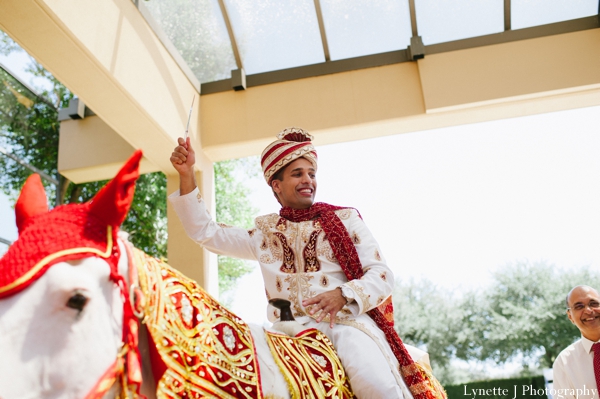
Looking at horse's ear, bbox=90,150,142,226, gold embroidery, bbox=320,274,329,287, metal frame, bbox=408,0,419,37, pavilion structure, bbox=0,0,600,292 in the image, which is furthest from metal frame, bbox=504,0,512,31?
horse's ear, bbox=90,150,142,226

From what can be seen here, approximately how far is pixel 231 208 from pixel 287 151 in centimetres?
893

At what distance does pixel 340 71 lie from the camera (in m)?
5.87

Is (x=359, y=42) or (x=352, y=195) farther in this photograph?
(x=352, y=195)

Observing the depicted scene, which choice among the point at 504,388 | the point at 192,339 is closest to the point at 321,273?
the point at 192,339

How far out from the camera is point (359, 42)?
19.4 feet

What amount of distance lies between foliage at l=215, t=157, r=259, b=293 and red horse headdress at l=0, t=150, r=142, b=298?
9.88 metres

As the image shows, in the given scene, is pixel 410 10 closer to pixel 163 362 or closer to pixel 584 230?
pixel 163 362

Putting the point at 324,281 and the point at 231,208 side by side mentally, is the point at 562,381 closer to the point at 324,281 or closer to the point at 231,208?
the point at 324,281

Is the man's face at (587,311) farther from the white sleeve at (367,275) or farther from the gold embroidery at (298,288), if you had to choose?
the gold embroidery at (298,288)

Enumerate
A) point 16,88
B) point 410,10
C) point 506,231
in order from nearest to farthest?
point 410,10 → point 16,88 → point 506,231

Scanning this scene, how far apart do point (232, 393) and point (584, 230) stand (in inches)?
680

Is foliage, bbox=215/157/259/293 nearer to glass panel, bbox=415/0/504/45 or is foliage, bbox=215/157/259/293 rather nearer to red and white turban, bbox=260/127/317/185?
glass panel, bbox=415/0/504/45

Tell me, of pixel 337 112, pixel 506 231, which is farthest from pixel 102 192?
pixel 506 231

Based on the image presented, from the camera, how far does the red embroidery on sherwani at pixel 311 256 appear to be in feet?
7.32
